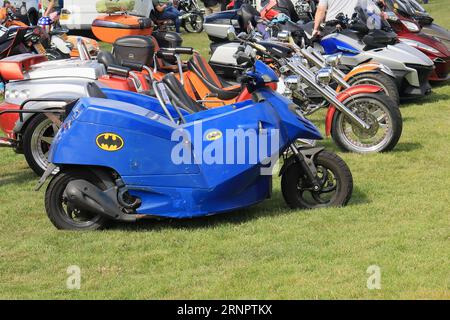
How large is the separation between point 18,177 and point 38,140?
66cm

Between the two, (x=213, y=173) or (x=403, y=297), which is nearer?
(x=403, y=297)

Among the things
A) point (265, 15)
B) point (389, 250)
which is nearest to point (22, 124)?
point (389, 250)

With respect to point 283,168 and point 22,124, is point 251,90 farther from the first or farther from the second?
point 22,124

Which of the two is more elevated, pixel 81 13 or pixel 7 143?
pixel 7 143

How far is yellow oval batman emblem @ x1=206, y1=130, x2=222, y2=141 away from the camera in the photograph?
22.5 ft

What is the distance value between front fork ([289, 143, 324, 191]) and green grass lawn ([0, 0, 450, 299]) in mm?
267

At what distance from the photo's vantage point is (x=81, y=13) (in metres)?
22.0

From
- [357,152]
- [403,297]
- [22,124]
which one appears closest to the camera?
[403,297]

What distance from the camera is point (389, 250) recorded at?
241 inches

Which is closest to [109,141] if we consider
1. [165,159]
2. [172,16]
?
[165,159]

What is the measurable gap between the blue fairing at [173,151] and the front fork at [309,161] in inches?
9.1

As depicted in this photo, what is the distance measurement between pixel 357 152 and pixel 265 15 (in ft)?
18.8

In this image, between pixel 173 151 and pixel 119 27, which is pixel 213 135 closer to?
pixel 173 151

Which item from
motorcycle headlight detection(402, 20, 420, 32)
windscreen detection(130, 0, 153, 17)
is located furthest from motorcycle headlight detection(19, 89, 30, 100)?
windscreen detection(130, 0, 153, 17)
